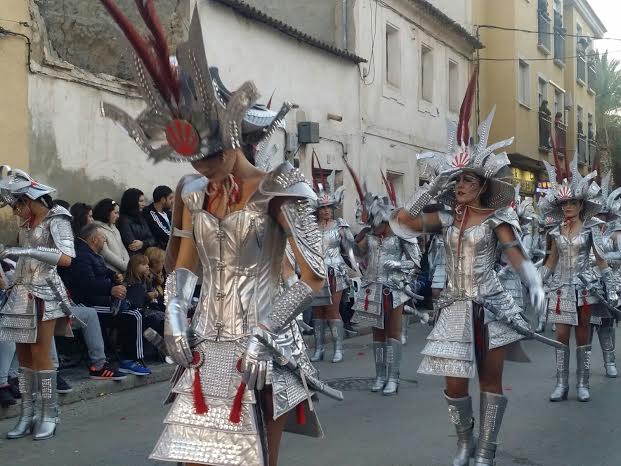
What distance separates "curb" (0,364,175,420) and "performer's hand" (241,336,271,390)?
5.13 metres

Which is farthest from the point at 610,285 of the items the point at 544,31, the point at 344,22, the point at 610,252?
the point at 544,31

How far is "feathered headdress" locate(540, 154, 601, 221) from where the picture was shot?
827 centimetres

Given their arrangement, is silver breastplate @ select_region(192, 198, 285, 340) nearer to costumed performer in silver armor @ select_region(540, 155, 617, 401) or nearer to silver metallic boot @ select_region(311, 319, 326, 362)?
costumed performer in silver armor @ select_region(540, 155, 617, 401)

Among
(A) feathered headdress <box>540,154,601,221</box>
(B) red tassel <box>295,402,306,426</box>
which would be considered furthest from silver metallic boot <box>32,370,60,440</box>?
(A) feathered headdress <box>540,154,601,221</box>

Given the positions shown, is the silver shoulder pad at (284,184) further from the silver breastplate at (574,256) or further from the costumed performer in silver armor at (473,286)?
the silver breastplate at (574,256)

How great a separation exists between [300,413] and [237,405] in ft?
1.35

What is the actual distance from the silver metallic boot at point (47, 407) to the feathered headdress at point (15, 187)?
4.59 feet

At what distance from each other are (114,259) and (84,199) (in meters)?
1.55

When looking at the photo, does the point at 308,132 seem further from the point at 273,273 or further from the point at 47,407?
the point at 273,273

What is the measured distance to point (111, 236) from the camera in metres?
9.68

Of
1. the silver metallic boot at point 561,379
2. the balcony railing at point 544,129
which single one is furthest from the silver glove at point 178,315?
the balcony railing at point 544,129

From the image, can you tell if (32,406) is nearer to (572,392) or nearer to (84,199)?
(84,199)

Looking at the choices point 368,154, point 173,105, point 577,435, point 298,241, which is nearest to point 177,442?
point 298,241

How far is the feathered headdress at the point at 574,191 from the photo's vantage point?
27.1 ft
